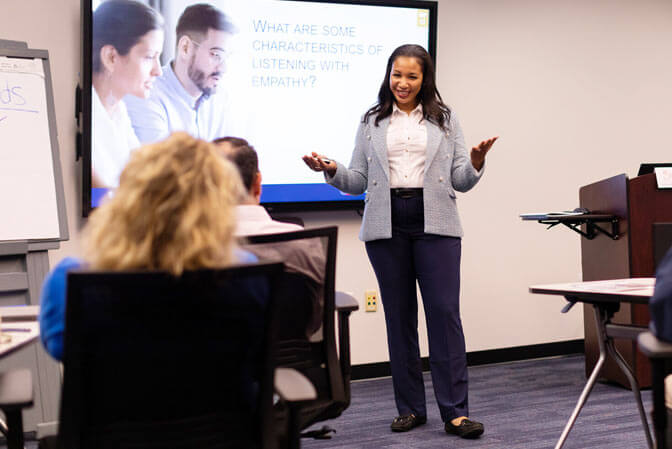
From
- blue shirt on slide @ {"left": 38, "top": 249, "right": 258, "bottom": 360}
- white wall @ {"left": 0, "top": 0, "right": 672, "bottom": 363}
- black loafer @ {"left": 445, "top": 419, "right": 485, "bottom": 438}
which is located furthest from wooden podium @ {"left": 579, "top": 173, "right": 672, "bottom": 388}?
blue shirt on slide @ {"left": 38, "top": 249, "right": 258, "bottom": 360}

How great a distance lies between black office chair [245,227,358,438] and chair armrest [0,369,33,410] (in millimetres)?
539

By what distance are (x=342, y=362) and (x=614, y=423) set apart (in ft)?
5.51

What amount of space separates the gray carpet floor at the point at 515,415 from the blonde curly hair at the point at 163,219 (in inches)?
79.1

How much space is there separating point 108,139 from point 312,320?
87.4 inches

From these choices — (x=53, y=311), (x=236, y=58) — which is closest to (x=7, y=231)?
(x=236, y=58)

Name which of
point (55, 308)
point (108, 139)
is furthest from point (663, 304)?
point (108, 139)

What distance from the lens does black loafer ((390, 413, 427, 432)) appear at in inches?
131

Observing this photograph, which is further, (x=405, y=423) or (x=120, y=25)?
(x=120, y=25)

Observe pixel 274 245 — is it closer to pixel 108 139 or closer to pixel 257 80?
pixel 108 139

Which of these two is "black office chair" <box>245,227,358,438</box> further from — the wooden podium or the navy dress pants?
the wooden podium

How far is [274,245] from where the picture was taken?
180cm

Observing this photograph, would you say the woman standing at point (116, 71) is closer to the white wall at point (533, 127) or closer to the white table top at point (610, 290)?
the white wall at point (533, 127)

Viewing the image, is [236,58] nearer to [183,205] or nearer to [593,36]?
[593,36]

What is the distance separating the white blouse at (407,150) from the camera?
3.27 meters
